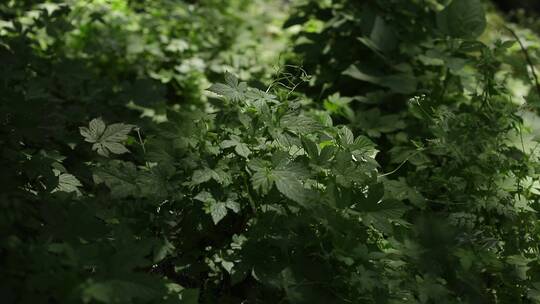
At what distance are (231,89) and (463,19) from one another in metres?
1.54

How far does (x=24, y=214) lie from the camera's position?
1621 mm

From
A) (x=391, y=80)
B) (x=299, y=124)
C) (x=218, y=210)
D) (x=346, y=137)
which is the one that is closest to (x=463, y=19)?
(x=391, y=80)

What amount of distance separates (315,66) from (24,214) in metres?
2.30

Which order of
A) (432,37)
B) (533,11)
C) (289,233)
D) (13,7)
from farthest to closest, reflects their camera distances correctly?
(533,11) < (13,7) < (432,37) < (289,233)

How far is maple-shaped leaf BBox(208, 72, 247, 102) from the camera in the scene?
1.91 m

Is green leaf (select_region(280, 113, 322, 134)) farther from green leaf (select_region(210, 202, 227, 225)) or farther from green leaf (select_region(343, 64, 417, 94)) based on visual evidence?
green leaf (select_region(343, 64, 417, 94))

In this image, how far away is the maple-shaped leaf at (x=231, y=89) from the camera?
191 cm

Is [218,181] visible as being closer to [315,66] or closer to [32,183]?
[32,183]

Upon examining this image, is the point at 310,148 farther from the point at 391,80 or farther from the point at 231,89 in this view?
the point at 391,80

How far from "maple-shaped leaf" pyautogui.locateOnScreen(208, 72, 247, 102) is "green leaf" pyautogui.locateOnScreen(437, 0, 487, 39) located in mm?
1430

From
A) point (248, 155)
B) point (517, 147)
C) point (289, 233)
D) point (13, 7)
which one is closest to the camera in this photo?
point (289, 233)

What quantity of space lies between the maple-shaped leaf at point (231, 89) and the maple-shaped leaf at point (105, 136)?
1.13 feet

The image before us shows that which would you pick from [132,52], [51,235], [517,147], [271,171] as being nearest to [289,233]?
[271,171]

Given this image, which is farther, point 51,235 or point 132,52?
point 132,52
